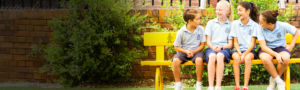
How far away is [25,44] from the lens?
7270mm

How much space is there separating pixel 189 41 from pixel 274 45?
0.99 meters

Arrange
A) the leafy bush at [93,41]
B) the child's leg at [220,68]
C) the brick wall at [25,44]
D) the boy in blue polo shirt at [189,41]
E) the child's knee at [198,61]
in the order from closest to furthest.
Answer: the child's leg at [220,68] → the child's knee at [198,61] → the boy in blue polo shirt at [189,41] → the leafy bush at [93,41] → the brick wall at [25,44]

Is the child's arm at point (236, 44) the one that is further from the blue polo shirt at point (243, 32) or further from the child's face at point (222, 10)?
the child's face at point (222, 10)

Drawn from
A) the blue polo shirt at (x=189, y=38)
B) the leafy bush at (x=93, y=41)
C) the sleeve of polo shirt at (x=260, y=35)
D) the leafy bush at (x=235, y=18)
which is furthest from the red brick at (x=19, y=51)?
the sleeve of polo shirt at (x=260, y=35)

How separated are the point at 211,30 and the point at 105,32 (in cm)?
176

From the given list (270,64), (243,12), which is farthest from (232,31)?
(270,64)

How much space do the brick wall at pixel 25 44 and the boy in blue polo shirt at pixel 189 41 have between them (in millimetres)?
1663

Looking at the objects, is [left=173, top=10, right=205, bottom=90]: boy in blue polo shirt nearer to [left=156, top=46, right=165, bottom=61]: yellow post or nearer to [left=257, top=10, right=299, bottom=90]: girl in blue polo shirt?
[left=156, top=46, right=165, bottom=61]: yellow post

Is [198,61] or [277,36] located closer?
[198,61]

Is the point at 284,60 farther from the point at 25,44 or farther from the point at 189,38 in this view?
the point at 25,44

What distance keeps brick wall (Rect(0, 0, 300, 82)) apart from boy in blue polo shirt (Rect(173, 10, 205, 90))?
1663 millimetres

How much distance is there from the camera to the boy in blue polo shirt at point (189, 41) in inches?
207

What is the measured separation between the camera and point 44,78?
23.9ft

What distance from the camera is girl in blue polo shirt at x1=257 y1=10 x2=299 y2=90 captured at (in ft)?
16.7
